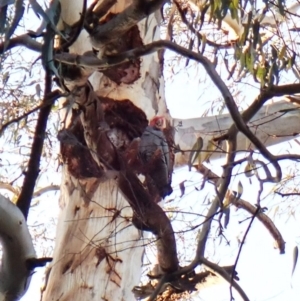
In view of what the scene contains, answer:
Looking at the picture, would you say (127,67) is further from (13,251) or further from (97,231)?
(13,251)

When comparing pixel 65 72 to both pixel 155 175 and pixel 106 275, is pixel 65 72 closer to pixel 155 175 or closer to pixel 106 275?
pixel 155 175

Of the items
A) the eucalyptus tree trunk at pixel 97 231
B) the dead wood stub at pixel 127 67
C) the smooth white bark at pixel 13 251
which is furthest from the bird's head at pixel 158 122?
the smooth white bark at pixel 13 251

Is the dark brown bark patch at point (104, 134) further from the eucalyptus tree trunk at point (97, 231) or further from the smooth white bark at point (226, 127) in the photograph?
the smooth white bark at point (226, 127)

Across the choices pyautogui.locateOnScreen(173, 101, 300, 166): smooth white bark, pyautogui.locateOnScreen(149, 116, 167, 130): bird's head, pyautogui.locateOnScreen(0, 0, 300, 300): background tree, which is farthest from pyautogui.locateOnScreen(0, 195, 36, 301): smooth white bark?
pyautogui.locateOnScreen(173, 101, 300, 166): smooth white bark

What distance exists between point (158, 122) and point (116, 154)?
320mm

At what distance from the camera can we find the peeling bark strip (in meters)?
1.52

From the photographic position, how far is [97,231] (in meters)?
1.66

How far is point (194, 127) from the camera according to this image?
2.22 m

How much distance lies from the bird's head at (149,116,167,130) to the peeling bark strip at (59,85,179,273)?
40 mm

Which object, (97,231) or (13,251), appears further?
(97,231)

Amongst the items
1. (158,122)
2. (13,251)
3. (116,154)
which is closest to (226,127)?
(158,122)

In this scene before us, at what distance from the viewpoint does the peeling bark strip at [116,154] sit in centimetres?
152

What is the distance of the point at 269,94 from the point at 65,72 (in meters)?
0.51

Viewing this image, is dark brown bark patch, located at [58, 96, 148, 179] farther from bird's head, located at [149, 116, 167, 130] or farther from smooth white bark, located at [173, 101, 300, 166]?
smooth white bark, located at [173, 101, 300, 166]
